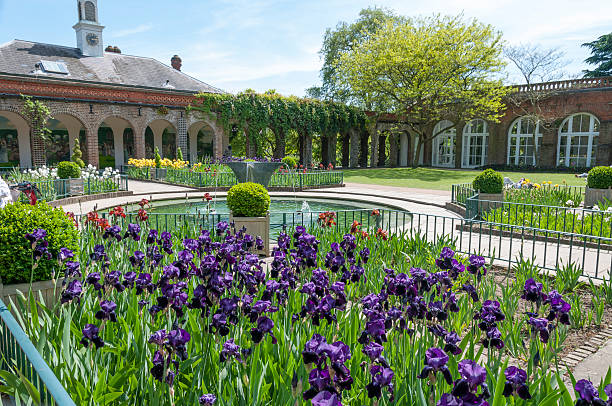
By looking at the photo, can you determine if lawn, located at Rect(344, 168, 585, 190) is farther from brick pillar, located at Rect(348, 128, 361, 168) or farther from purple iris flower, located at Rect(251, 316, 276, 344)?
purple iris flower, located at Rect(251, 316, 276, 344)

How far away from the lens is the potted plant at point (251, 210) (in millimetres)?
6855

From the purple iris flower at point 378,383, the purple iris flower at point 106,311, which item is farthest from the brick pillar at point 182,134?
the purple iris flower at point 378,383

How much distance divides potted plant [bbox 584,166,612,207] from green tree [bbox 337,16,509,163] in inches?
692

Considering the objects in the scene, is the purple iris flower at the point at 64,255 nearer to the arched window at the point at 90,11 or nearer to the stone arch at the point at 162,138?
the stone arch at the point at 162,138

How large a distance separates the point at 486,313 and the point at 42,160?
24116 millimetres

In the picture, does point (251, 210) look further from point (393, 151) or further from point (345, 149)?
point (393, 151)

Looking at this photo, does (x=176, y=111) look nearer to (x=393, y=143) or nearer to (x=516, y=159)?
(x=393, y=143)

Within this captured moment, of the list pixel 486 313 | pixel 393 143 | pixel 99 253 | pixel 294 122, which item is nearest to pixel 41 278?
pixel 99 253

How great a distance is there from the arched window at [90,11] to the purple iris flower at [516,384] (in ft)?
106

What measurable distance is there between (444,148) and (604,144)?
11679mm

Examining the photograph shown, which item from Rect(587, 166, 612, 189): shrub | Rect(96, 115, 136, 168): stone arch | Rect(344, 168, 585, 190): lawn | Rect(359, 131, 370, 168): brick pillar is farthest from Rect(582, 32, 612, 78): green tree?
Rect(96, 115, 136, 168): stone arch

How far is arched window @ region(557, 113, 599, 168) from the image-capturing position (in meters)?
28.2

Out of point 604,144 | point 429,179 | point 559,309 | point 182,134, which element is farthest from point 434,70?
point 559,309

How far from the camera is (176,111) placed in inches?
1035
